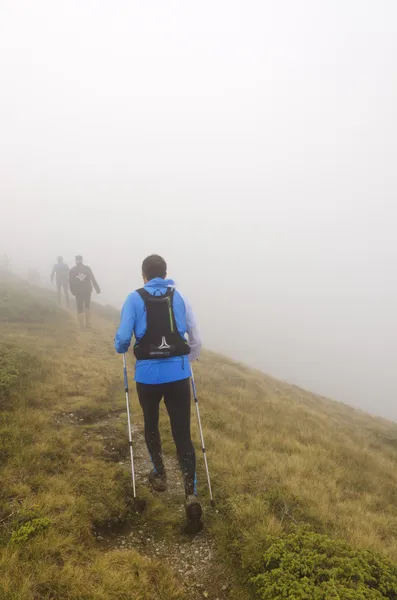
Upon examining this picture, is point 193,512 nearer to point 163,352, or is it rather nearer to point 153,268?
point 163,352

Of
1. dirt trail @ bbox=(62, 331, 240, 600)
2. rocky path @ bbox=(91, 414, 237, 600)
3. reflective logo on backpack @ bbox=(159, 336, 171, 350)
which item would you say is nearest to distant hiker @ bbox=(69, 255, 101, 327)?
dirt trail @ bbox=(62, 331, 240, 600)

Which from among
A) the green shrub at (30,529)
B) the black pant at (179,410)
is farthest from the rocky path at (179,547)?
the green shrub at (30,529)

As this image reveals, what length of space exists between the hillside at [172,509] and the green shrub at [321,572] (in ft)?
0.05

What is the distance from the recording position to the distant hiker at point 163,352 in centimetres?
552

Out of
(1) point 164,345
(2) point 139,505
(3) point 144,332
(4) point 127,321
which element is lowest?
(2) point 139,505

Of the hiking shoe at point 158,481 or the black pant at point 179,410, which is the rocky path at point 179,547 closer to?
the hiking shoe at point 158,481

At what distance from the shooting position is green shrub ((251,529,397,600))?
388 cm

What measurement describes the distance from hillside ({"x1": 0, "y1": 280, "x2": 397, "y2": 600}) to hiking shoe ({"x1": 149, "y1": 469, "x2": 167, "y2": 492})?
15cm

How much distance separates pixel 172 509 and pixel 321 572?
252 centimetres

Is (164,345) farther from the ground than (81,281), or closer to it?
closer to it

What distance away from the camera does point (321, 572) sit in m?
A: 4.15

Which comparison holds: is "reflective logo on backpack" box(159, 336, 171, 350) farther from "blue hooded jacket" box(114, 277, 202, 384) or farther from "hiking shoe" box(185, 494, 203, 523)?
"hiking shoe" box(185, 494, 203, 523)

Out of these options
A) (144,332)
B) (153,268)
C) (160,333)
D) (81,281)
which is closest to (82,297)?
(81,281)

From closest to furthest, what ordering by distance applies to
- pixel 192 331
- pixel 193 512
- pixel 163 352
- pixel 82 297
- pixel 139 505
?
pixel 193 512 → pixel 163 352 → pixel 139 505 → pixel 192 331 → pixel 82 297
